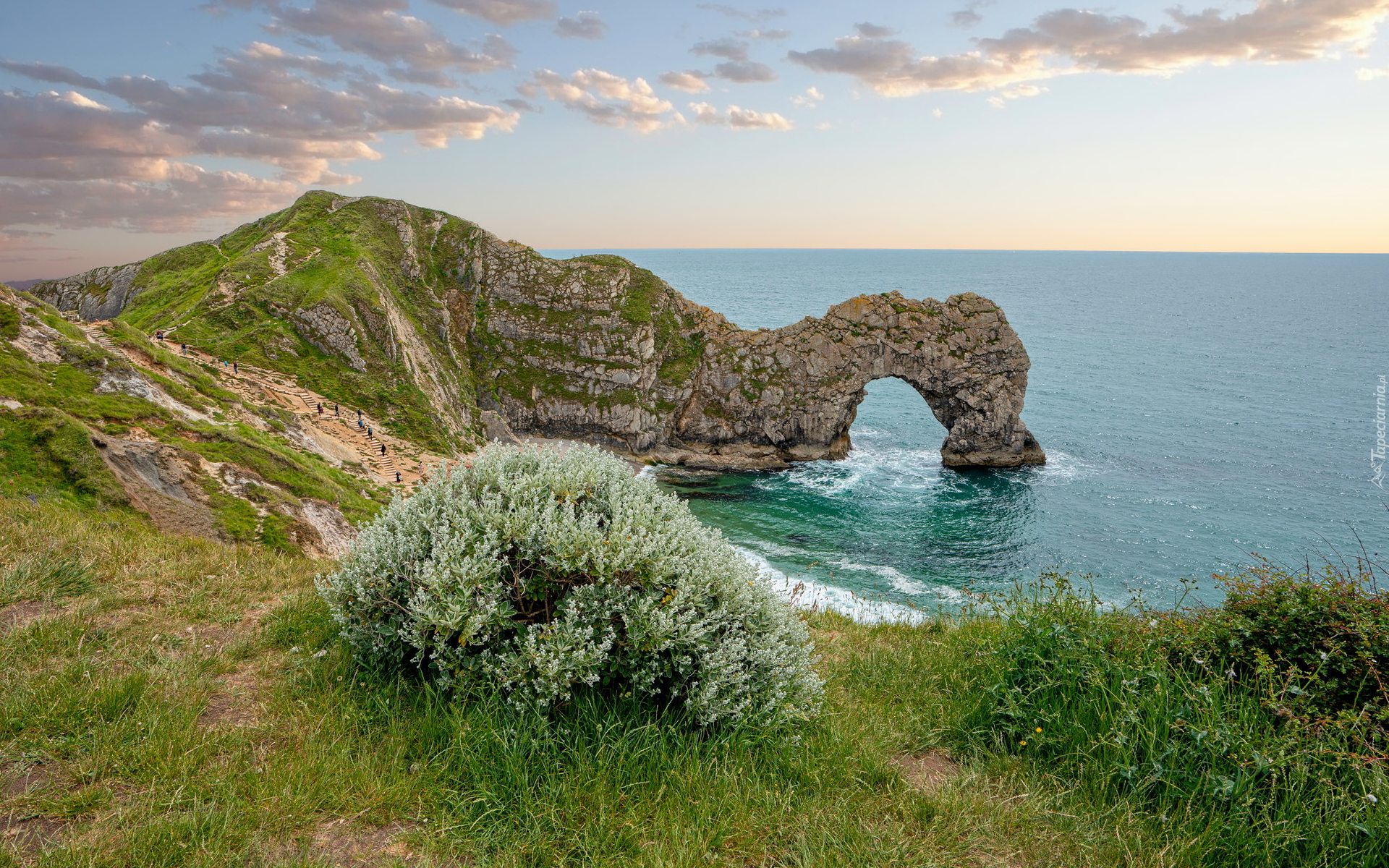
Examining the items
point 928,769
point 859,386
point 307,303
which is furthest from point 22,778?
point 859,386

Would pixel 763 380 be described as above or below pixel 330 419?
below

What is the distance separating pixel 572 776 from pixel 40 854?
3.17 meters

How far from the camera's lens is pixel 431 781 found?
4.78 m

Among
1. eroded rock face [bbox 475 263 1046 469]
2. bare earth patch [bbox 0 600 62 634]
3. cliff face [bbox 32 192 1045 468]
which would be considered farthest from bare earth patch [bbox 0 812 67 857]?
eroded rock face [bbox 475 263 1046 469]

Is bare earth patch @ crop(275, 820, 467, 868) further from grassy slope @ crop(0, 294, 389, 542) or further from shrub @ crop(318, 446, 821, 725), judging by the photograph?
grassy slope @ crop(0, 294, 389, 542)

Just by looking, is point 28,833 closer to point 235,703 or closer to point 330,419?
point 235,703

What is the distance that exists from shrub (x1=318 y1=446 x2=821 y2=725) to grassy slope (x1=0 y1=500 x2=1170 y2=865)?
0.33 meters

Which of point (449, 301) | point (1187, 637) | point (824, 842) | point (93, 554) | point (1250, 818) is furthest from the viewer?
point (449, 301)

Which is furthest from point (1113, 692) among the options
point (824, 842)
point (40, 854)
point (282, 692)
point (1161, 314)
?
point (1161, 314)

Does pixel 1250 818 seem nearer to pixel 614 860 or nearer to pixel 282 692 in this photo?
pixel 614 860

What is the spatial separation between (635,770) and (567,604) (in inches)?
54.3

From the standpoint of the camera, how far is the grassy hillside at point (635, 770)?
4320mm

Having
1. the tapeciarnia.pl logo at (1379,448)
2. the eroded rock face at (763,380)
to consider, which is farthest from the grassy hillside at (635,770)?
the tapeciarnia.pl logo at (1379,448)

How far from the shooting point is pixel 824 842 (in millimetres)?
4512
